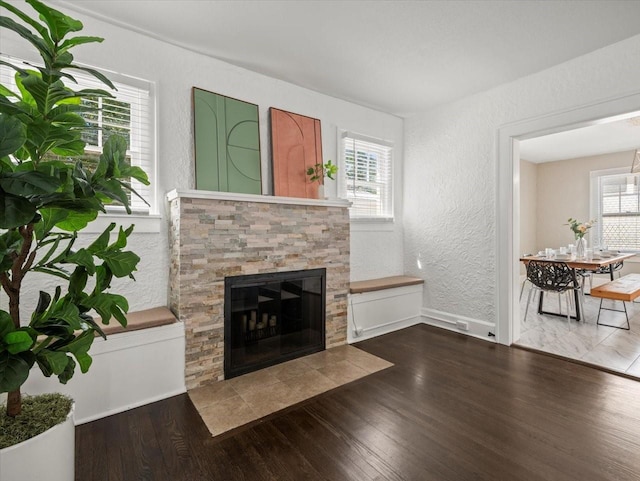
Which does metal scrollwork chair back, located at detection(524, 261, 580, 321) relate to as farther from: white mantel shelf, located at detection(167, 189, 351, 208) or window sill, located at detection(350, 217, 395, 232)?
white mantel shelf, located at detection(167, 189, 351, 208)

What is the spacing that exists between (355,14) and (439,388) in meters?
2.82

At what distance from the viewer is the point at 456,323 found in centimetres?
380

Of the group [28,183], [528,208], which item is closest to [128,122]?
[28,183]

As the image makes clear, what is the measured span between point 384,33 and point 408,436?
283 cm

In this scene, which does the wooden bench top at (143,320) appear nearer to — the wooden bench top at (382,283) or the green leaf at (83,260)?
the green leaf at (83,260)

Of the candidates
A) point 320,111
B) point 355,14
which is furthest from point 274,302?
point 355,14

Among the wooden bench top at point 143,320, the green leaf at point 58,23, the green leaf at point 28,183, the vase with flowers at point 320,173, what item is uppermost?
the green leaf at point 58,23

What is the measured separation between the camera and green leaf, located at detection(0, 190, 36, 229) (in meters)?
0.97

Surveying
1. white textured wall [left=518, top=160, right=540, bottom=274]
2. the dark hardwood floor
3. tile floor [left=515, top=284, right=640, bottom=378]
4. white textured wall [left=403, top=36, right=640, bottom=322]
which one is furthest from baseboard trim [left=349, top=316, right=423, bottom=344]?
white textured wall [left=518, top=160, right=540, bottom=274]

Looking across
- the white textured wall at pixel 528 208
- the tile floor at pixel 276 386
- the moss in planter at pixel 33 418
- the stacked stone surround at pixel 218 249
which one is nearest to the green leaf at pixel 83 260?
the moss in planter at pixel 33 418

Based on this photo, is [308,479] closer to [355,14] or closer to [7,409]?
[7,409]

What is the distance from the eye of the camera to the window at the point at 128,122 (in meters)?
2.40

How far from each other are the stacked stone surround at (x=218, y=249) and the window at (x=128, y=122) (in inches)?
12.3

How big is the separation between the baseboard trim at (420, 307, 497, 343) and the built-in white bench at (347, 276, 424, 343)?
14 cm
